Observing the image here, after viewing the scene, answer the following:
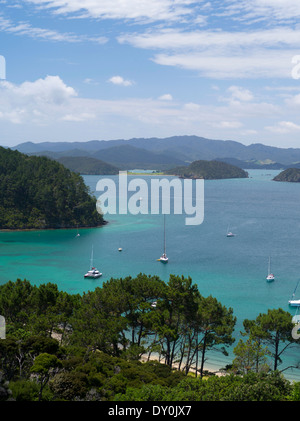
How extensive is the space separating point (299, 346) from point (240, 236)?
39.0 metres

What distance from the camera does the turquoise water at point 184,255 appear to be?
39.0 m

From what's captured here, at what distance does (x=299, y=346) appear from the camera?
2688 centimetres

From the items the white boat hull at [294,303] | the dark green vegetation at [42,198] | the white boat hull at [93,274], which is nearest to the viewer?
the white boat hull at [294,303]

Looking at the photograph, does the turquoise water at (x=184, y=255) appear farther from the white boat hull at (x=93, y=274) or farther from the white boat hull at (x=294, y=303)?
the white boat hull at (x=93, y=274)

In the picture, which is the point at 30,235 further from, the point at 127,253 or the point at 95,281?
the point at 95,281

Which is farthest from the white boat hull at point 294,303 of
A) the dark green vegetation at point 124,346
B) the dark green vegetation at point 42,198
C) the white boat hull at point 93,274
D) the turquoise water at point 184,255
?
the dark green vegetation at point 42,198

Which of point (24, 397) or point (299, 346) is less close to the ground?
point (24, 397)

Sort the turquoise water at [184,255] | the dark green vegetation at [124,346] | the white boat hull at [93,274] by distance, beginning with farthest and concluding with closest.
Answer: the white boat hull at [93,274] < the turquoise water at [184,255] < the dark green vegetation at [124,346]

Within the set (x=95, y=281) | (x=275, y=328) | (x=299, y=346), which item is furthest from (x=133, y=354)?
(x=95, y=281)

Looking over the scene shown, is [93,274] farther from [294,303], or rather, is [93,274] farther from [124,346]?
[124,346]

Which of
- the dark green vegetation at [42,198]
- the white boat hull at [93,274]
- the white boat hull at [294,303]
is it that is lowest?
the white boat hull at [294,303]

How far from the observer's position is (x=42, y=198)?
7450cm

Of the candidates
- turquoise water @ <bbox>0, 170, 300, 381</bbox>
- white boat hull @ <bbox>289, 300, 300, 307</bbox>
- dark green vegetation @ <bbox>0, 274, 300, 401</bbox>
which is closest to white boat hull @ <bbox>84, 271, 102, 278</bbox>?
turquoise water @ <bbox>0, 170, 300, 381</bbox>

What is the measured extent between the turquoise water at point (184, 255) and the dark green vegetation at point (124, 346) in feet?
20.4
